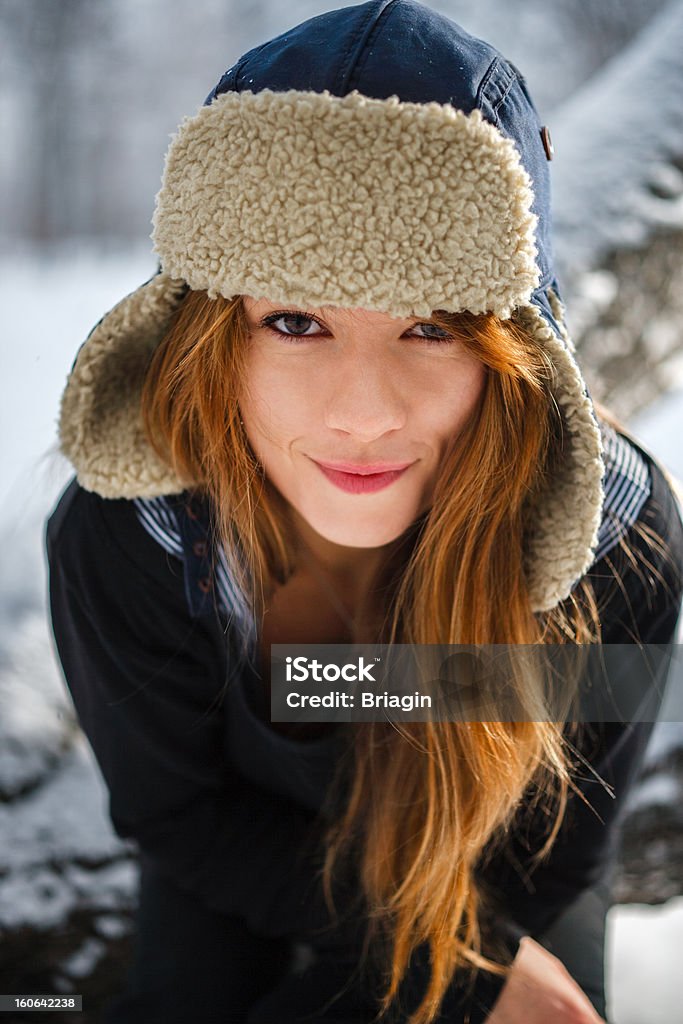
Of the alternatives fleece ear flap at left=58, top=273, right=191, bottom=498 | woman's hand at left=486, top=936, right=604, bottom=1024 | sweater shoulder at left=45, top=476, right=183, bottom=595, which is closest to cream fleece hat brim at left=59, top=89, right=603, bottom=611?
fleece ear flap at left=58, top=273, right=191, bottom=498

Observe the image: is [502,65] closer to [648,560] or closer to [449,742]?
[648,560]

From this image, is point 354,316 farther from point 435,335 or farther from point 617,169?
point 617,169

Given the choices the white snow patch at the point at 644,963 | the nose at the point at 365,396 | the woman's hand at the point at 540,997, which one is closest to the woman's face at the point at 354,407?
the nose at the point at 365,396

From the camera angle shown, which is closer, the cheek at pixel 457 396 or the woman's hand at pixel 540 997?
the cheek at pixel 457 396

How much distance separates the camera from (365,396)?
1.77ft

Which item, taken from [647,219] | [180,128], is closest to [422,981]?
[180,128]

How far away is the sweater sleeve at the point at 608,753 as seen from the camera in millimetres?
701

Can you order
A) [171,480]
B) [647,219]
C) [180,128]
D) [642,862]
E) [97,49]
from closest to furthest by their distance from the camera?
[180,128], [171,480], [97,49], [642,862], [647,219]

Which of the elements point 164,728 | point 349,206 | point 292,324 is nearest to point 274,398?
point 292,324

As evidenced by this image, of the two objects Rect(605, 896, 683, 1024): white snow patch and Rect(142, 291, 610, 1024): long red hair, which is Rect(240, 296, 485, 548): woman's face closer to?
Rect(142, 291, 610, 1024): long red hair

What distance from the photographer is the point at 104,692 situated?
29.9 inches

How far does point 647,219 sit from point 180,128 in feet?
2.75

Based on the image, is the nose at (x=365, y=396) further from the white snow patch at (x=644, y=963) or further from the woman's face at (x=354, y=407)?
the white snow patch at (x=644, y=963)

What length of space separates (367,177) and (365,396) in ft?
0.44
